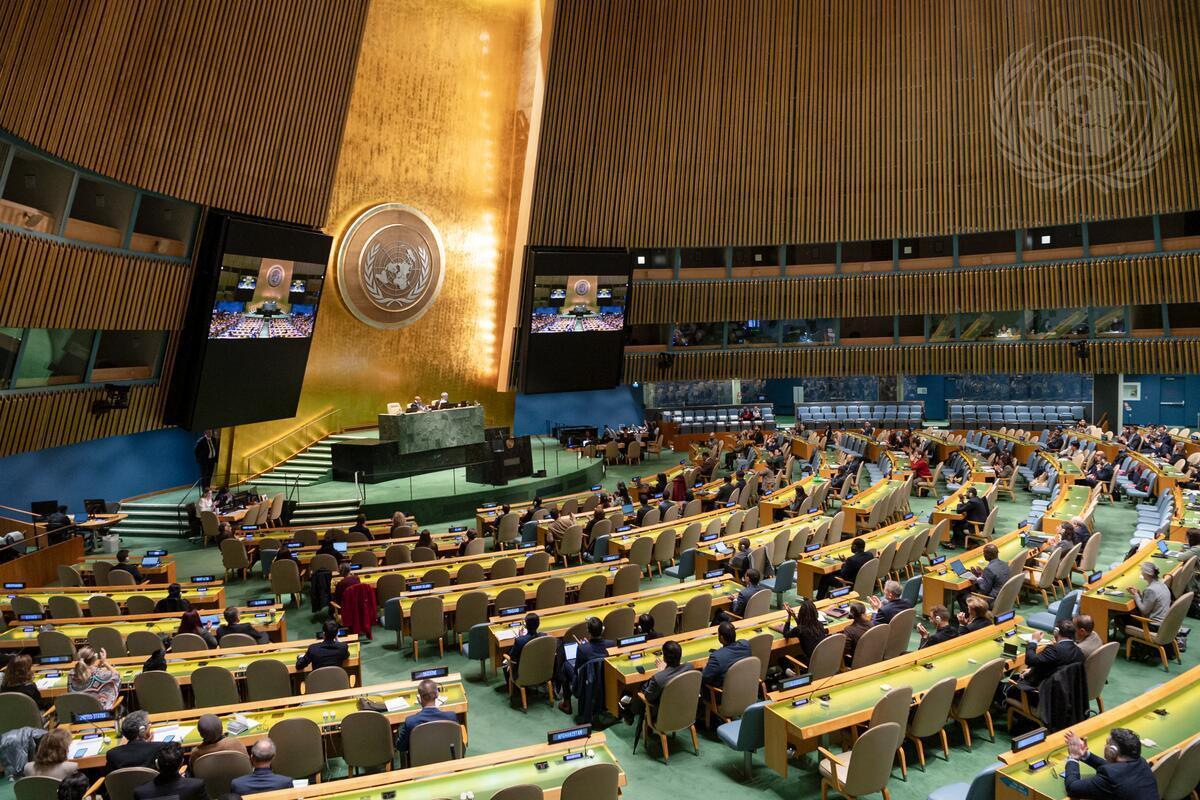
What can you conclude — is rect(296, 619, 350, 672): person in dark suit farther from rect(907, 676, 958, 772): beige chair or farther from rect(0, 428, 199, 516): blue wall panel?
rect(0, 428, 199, 516): blue wall panel

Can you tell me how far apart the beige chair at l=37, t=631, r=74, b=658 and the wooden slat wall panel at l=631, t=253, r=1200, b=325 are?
67.2 ft

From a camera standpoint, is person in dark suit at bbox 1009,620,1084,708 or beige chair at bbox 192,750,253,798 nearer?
beige chair at bbox 192,750,253,798

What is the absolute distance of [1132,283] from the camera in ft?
76.2

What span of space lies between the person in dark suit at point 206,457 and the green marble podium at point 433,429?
381 cm

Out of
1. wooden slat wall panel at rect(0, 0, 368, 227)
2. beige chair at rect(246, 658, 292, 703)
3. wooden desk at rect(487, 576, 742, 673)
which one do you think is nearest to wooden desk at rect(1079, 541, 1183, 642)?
wooden desk at rect(487, 576, 742, 673)

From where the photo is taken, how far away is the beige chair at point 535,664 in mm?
7652

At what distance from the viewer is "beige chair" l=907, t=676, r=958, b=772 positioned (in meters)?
6.15

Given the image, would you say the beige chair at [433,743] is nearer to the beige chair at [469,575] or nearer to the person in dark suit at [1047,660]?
the person in dark suit at [1047,660]

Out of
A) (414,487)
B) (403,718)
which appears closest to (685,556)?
(403,718)

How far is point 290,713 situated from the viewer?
6.21 metres

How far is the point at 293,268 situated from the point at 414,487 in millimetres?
5541

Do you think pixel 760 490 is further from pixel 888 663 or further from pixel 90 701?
pixel 90 701

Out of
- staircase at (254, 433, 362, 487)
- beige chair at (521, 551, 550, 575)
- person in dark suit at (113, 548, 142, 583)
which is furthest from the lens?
staircase at (254, 433, 362, 487)

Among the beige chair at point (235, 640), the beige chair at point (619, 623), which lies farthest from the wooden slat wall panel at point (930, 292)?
the beige chair at point (235, 640)
